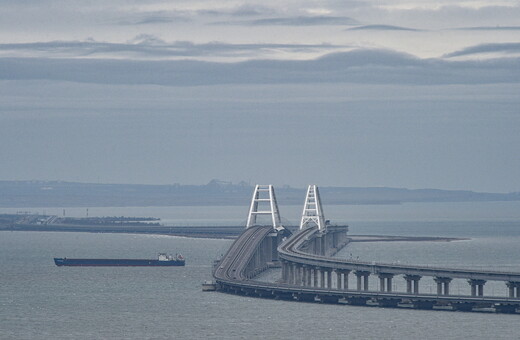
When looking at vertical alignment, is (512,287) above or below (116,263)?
below

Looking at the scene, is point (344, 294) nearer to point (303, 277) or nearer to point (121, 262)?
point (303, 277)

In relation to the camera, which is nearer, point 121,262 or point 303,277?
point 303,277

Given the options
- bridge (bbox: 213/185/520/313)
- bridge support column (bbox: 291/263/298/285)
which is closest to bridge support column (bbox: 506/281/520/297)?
bridge (bbox: 213/185/520/313)

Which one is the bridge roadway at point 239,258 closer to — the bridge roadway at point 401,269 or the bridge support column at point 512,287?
the bridge roadway at point 401,269

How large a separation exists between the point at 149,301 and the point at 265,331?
2492 centimetres

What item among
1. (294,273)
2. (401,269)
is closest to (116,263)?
(294,273)

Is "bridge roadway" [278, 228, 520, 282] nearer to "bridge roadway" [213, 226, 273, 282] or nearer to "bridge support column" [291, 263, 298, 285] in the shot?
"bridge support column" [291, 263, 298, 285]

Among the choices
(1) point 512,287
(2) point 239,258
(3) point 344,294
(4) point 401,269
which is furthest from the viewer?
(2) point 239,258

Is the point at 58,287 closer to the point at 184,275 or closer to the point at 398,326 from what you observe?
the point at 184,275

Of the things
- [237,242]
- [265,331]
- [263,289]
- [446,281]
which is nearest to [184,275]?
[237,242]

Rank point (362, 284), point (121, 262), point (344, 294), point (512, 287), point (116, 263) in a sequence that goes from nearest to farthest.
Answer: point (512, 287) < point (344, 294) < point (362, 284) < point (116, 263) < point (121, 262)

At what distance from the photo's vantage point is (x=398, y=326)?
10806cm

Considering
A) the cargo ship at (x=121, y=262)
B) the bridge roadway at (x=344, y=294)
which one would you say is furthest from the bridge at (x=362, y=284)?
the cargo ship at (x=121, y=262)

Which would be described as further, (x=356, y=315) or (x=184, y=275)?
(x=184, y=275)
